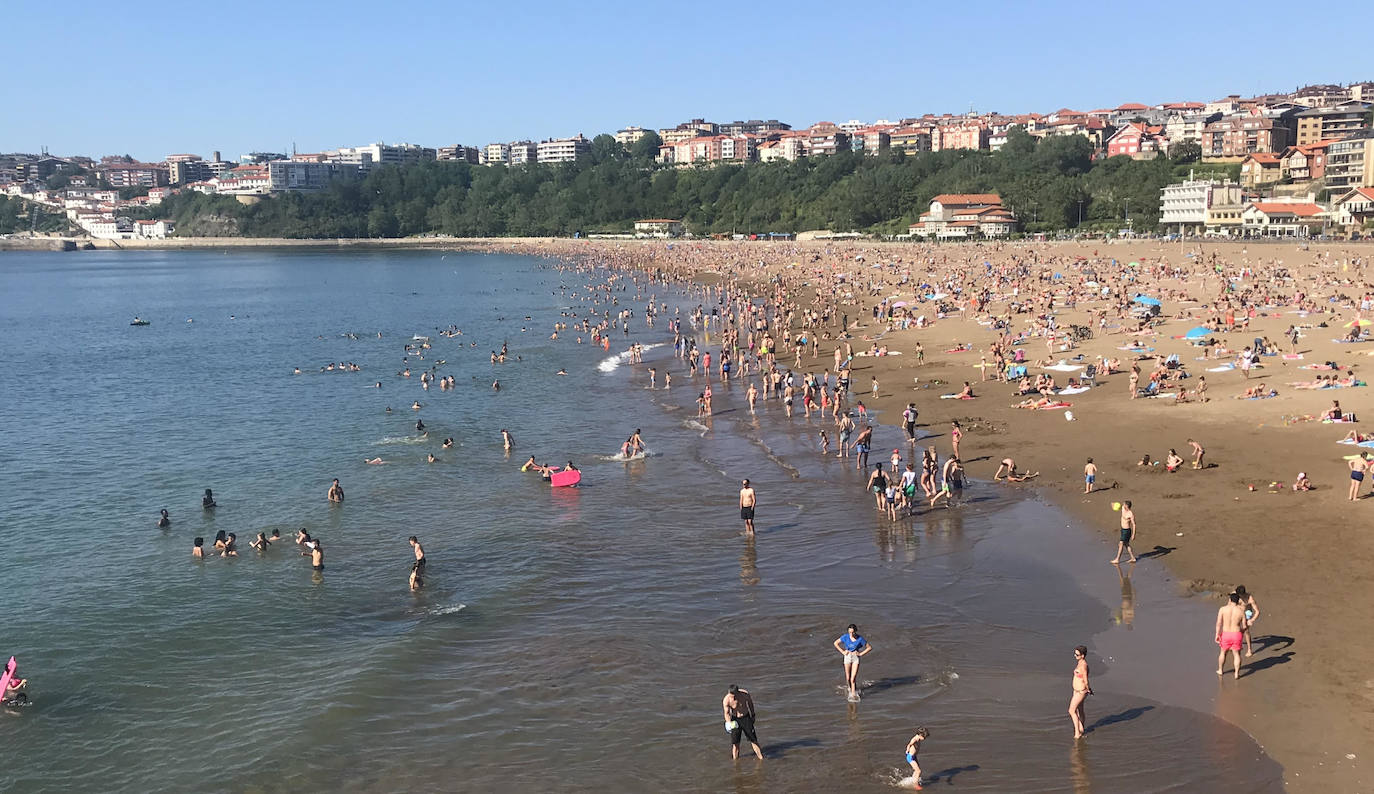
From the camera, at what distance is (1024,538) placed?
18375 millimetres

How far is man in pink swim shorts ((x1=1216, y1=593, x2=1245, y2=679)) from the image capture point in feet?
40.7

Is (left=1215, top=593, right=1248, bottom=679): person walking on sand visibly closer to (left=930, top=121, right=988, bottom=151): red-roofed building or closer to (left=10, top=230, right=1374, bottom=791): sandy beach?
(left=10, top=230, right=1374, bottom=791): sandy beach

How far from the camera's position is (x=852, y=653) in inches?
504

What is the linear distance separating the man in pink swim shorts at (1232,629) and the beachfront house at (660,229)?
5768 inches

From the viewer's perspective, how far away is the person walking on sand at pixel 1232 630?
40.7 ft

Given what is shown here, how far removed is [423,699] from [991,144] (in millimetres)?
181564

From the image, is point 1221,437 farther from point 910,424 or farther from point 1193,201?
point 1193,201

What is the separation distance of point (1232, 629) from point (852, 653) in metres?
4.64

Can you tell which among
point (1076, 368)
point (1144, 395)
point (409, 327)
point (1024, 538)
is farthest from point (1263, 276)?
point (409, 327)

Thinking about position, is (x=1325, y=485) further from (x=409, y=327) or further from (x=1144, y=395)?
(x=409, y=327)

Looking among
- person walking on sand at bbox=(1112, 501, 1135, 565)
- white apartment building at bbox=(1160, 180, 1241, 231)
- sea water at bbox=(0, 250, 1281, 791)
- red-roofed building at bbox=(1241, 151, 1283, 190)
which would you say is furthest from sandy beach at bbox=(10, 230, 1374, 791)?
red-roofed building at bbox=(1241, 151, 1283, 190)

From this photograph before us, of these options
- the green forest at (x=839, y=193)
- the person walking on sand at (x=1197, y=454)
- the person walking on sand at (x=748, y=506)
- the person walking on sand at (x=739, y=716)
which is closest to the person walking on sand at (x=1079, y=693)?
the person walking on sand at (x=739, y=716)

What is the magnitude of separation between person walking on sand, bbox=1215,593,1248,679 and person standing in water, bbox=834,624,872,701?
437 centimetres

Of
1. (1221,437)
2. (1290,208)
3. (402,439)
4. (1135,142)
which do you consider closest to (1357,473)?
(1221,437)
